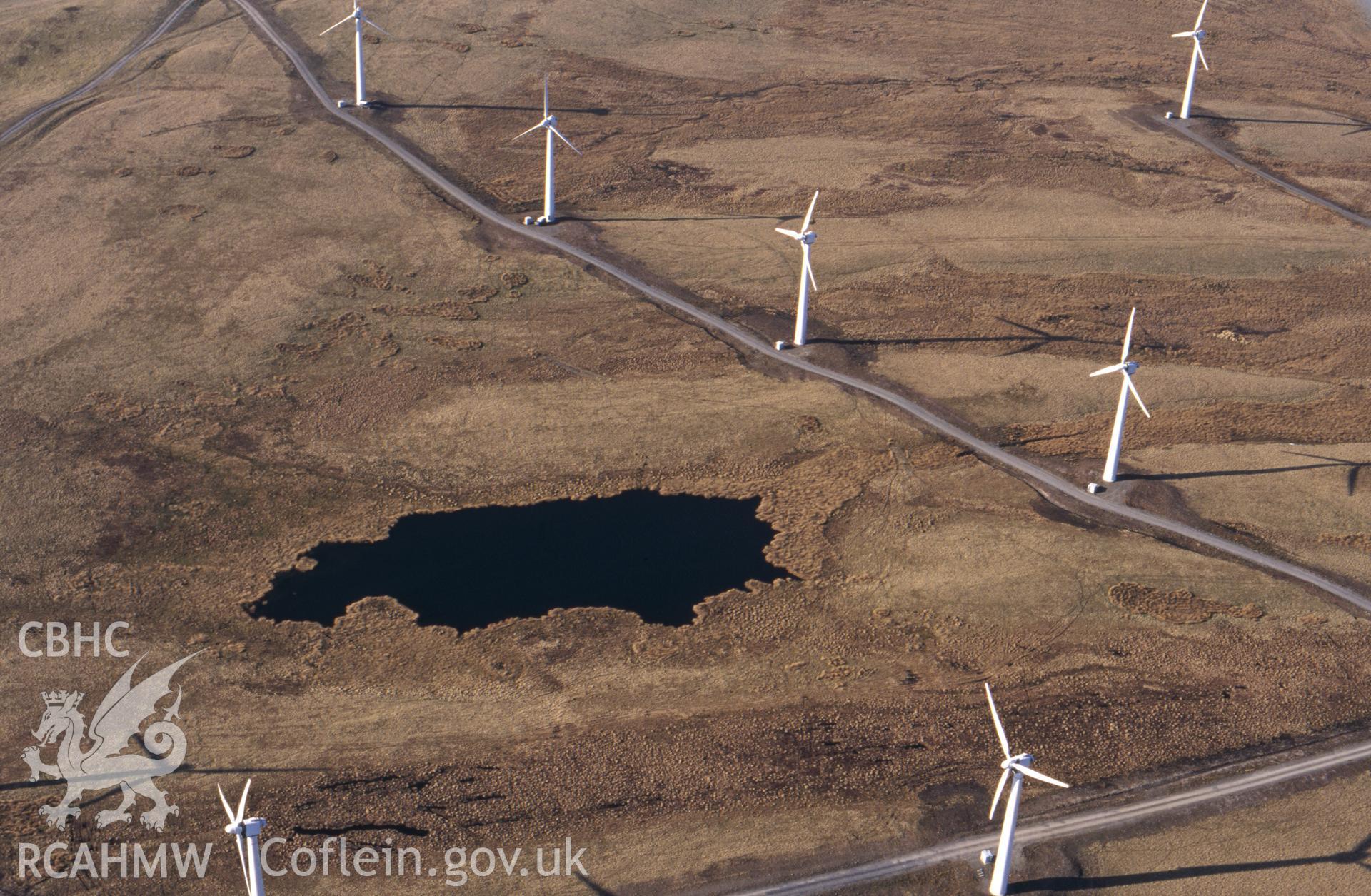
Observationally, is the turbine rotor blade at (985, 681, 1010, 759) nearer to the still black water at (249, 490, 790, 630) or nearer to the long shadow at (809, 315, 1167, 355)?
the still black water at (249, 490, 790, 630)

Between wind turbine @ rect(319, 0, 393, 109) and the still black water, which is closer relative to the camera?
the still black water

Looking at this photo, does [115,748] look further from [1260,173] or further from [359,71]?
[1260,173]

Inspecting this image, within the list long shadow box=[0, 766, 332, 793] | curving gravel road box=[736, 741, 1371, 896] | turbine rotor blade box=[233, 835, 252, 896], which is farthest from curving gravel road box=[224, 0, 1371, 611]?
turbine rotor blade box=[233, 835, 252, 896]

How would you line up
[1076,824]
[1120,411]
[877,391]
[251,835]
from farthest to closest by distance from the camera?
[877,391] < [1120,411] < [1076,824] < [251,835]

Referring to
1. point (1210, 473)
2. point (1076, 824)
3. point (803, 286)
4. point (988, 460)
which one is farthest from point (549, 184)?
point (1076, 824)

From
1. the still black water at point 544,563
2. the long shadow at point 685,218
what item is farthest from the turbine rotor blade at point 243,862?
the long shadow at point 685,218

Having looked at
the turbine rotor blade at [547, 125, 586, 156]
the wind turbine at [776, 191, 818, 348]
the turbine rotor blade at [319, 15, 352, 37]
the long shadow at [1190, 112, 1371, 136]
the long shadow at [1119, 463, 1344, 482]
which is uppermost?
the turbine rotor blade at [319, 15, 352, 37]

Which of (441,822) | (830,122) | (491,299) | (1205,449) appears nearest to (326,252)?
(491,299)
